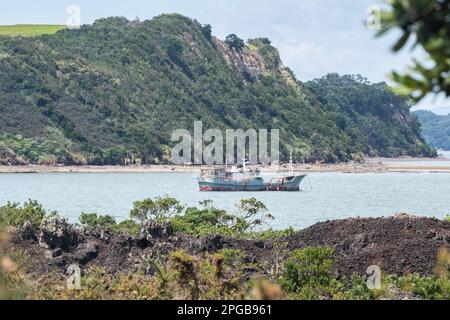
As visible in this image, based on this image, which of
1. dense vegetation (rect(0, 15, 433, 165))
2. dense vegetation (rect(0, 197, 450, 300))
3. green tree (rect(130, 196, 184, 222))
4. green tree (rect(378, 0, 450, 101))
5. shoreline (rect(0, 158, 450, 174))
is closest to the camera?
green tree (rect(378, 0, 450, 101))

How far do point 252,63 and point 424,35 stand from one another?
614 feet

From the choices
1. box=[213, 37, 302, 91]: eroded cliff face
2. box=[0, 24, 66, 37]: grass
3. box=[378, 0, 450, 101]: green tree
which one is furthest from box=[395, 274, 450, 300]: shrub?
box=[213, 37, 302, 91]: eroded cliff face

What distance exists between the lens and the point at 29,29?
178 meters

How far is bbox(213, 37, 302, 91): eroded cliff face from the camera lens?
18775 centimetres

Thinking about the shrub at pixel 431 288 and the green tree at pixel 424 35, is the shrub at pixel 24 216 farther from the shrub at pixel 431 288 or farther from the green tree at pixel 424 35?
the green tree at pixel 424 35

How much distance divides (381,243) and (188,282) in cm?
1141

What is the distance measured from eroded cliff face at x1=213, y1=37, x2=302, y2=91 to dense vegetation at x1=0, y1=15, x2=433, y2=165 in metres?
0.24

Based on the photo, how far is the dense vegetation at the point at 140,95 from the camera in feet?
428

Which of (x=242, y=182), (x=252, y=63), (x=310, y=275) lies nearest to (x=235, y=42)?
(x=252, y=63)

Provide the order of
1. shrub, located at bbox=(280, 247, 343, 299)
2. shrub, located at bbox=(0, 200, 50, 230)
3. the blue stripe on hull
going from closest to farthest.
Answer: shrub, located at bbox=(280, 247, 343, 299) < shrub, located at bbox=(0, 200, 50, 230) < the blue stripe on hull

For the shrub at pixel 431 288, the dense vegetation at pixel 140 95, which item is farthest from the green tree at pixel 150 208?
the dense vegetation at pixel 140 95

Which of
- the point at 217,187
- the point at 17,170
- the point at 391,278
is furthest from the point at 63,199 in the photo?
the point at 391,278

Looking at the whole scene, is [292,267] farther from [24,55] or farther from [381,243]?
[24,55]

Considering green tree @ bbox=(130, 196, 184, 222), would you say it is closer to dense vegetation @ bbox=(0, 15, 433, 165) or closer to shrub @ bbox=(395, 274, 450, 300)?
shrub @ bbox=(395, 274, 450, 300)
